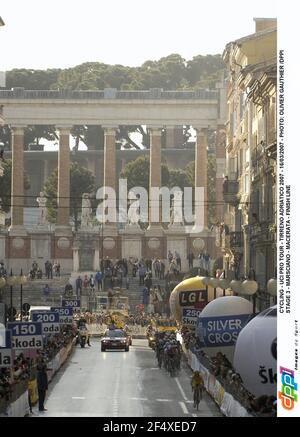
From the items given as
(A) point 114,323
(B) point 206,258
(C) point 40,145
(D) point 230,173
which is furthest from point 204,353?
(C) point 40,145

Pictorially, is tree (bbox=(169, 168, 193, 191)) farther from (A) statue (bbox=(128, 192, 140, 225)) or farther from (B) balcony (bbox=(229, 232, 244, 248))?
(B) balcony (bbox=(229, 232, 244, 248))

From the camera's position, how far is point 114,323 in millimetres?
79688

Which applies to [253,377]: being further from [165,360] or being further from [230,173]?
[230,173]

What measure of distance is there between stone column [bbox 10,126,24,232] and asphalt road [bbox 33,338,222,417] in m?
53.7

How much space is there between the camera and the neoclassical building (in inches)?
4660

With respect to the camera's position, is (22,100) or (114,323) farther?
(22,100)

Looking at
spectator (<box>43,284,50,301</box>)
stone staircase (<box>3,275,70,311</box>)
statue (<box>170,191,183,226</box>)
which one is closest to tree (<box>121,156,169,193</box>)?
statue (<box>170,191,183,226</box>)

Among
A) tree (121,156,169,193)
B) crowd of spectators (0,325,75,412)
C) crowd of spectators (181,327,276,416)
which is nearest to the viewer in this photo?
crowd of spectators (181,327,276,416)

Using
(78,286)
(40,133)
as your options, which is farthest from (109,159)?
(40,133)

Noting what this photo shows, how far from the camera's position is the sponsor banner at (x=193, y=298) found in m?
64.4

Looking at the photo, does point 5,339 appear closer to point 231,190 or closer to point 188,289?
point 188,289

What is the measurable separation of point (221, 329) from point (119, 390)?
5.54m

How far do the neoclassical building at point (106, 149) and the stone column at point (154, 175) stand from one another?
9 centimetres
